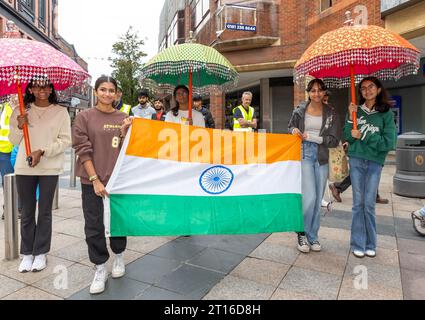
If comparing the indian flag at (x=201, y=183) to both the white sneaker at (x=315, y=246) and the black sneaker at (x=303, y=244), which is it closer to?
the black sneaker at (x=303, y=244)

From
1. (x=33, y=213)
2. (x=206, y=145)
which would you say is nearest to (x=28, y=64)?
(x=33, y=213)

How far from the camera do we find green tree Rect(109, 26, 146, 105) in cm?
2214

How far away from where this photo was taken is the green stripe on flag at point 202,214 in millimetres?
3156

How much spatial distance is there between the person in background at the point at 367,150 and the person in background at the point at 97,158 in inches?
100

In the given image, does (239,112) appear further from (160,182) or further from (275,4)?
(275,4)

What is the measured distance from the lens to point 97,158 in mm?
3016

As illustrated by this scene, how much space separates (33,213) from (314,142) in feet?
10.3

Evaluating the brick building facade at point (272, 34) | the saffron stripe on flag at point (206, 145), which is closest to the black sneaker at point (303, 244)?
the saffron stripe on flag at point (206, 145)

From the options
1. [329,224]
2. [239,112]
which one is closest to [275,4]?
[239,112]

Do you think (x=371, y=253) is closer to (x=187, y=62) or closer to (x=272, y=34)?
(x=187, y=62)

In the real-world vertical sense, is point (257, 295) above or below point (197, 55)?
below

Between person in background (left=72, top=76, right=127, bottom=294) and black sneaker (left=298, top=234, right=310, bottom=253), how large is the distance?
7.15 feet
